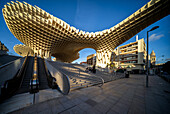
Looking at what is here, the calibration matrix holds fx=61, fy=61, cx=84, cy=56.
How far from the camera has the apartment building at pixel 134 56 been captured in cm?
3150

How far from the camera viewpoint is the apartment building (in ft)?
103

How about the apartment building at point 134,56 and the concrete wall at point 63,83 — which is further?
the apartment building at point 134,56

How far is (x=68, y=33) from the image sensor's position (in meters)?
23.4

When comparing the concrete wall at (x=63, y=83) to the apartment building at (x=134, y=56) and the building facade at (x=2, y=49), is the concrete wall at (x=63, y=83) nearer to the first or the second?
the building facade at (x=2, y=49)

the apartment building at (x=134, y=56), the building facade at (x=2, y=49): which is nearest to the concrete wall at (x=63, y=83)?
the building facade at (x=2, y=49)

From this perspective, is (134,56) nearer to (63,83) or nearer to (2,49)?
(63,83)

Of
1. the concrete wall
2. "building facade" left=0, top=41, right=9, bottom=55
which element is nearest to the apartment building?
the concrete wall

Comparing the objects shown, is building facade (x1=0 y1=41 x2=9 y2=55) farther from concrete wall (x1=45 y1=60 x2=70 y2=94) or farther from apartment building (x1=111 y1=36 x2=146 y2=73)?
apartment building (x1=111 y1=36 x2=146 y2=73)

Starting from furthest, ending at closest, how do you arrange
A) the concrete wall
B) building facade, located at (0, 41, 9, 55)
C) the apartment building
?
the apartment building → building facade, located at (0, 41, 9, 55) → the concrete wall

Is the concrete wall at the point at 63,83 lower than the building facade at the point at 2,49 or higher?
lower

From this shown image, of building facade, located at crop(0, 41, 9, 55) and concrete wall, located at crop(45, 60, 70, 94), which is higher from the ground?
building facade, located at crop(0, 41, 9, 55)

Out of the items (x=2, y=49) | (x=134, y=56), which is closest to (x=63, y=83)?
(x=2, y=49)

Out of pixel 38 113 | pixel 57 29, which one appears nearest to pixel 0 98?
pixel 38 113

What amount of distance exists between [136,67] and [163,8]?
2590 centimetres
